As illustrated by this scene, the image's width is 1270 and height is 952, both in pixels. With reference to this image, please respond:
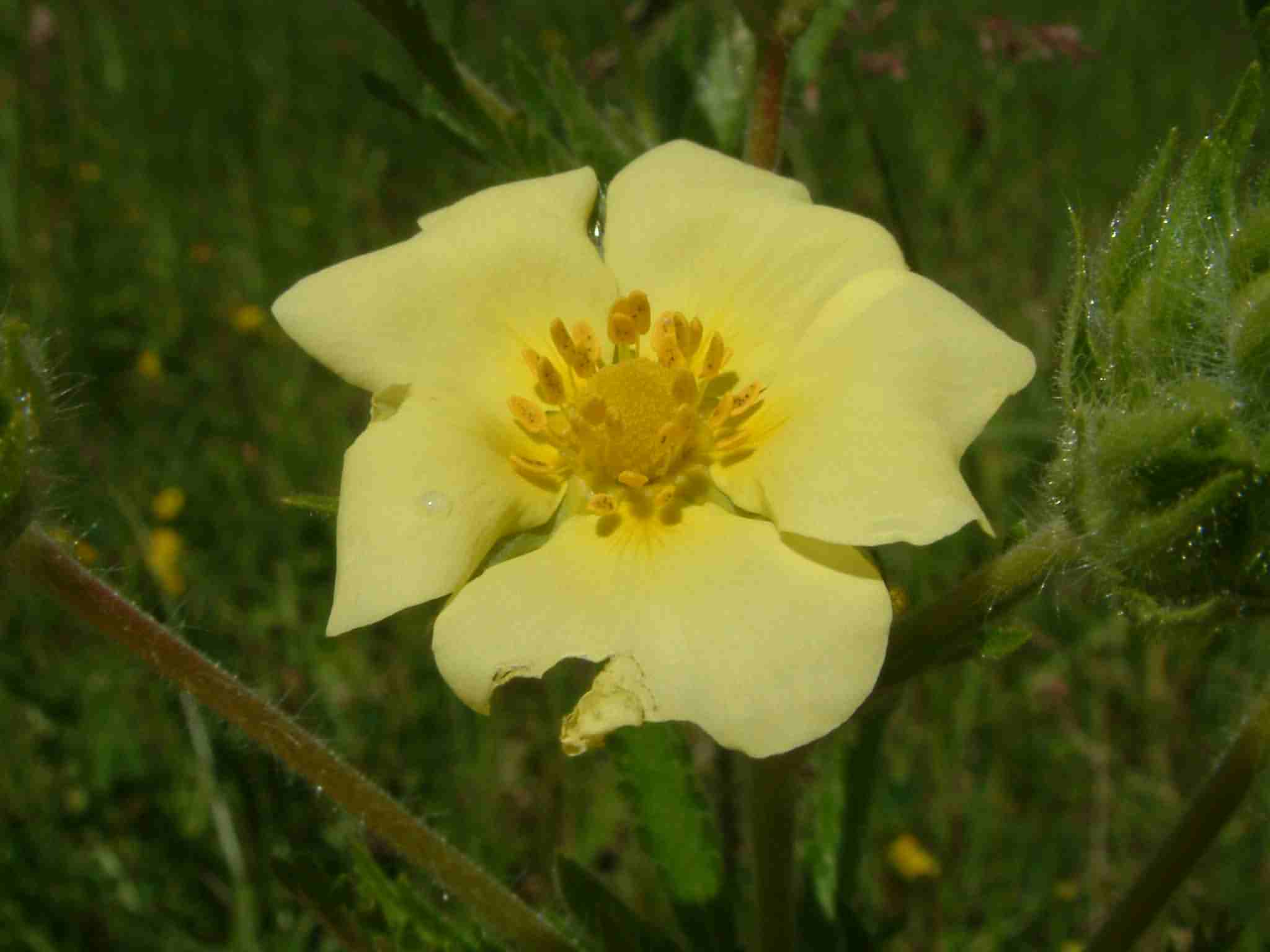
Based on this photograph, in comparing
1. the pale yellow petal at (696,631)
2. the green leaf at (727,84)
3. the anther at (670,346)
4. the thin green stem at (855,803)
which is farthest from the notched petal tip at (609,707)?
the green leaf at (727,84)

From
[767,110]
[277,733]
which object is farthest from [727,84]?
[277,733]

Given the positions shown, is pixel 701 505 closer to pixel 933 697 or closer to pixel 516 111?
pixel 516 111

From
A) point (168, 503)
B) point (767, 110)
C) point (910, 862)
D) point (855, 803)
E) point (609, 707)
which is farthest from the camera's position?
point (168, 503)

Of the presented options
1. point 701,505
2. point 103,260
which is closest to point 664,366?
point 701,505

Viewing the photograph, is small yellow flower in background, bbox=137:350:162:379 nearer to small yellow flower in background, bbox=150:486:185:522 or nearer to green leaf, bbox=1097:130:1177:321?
small yellow flower in background, bbox=150:486:185:522

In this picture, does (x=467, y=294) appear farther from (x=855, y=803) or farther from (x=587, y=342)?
(x=855, y=803)

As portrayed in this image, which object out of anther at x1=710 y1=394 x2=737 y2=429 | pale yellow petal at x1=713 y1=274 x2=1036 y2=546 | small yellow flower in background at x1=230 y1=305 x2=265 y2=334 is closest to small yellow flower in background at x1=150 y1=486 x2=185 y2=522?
small yellow flower in background at x1=230 y1=305 x2=265 y2=334
